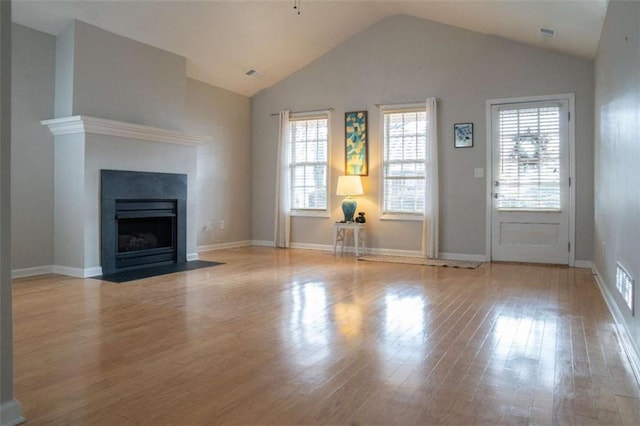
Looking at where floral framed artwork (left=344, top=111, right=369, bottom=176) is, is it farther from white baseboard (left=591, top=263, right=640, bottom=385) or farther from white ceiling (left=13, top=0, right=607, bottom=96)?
white baseboard (left=591, top=263, right=640, bottom=385)

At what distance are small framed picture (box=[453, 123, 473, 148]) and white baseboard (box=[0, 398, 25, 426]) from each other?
6.01 meters

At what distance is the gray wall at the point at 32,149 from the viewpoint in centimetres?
502

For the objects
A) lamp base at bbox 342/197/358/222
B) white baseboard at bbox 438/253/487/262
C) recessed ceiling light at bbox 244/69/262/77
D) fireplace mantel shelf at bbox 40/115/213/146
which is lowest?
white baseboard at bbox 438/253/487/262

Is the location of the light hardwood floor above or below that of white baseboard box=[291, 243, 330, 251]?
below

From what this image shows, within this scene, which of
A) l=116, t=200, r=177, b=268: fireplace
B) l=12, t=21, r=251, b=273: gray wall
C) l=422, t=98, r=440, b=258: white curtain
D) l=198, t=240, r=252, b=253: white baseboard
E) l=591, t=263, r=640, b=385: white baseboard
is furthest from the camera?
l=198, t=240, r=252, b=253: white baseboard

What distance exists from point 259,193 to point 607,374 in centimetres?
663

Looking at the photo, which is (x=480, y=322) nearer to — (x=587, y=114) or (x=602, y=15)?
(x=602, y=15)

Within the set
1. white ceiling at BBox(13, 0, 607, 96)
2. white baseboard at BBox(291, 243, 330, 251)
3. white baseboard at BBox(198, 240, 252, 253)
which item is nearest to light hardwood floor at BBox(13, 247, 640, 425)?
white baseboard at BBox(198, 240, 252, 253)

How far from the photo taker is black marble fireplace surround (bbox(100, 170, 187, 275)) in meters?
5.34

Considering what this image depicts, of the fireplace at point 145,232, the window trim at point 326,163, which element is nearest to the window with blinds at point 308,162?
the window trim at point 326,163

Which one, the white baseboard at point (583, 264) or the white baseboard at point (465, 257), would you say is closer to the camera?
the white baseboard at point (583, 264)

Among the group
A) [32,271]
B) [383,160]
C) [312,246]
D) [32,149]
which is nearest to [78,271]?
[32,271]

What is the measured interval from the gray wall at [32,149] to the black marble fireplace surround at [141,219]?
26.4 inches

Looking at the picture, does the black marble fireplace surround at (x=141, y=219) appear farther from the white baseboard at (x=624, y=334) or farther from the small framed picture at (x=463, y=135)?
the white baseboard at (x=624, y=334)
